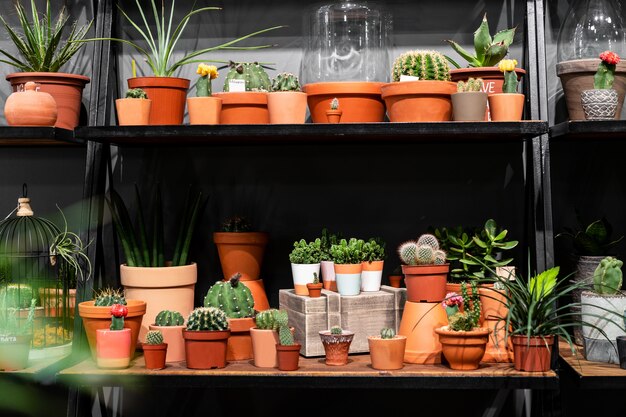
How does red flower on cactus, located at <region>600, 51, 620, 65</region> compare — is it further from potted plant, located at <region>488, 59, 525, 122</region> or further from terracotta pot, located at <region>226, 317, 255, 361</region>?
terracotta pot, located at <region>226, 317, 255, 361</region>

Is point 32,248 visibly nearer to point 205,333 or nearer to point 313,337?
point 205,333

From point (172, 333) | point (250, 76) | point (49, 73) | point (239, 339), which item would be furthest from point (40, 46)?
point (239, 339)

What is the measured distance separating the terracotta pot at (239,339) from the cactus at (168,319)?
5.7 inches

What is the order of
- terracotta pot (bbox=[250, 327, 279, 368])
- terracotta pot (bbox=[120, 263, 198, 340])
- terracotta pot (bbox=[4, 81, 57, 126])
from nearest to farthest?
terracotta pot (bbox=[250, 327, 279, 368]) → terracotta pot (bbox=[4, 81, 57, 126]) → terracotta pot (bbox=[120, 263, 198, 340])

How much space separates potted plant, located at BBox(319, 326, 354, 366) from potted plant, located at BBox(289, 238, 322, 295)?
214 millimetres

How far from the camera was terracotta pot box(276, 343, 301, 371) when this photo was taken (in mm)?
2145

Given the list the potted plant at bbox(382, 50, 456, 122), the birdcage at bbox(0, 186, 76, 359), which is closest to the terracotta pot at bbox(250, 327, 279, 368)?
the birdcage at bbox(0, 186, 76, 359)

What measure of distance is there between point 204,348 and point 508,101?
42.5 inches

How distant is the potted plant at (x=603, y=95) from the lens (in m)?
2.26

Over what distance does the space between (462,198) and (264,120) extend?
0.74m

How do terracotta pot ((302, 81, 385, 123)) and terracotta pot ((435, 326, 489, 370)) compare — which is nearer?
terracotta pot ((435, 326, 489, 370))

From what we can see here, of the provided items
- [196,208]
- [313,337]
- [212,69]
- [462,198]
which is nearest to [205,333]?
[313,337]

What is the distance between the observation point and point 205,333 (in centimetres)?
215

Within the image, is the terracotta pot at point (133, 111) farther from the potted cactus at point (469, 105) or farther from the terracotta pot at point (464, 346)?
the terracotta pot at point (464, 346)
